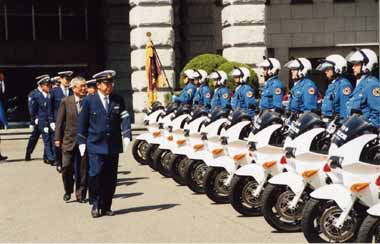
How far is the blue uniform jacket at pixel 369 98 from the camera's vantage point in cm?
852

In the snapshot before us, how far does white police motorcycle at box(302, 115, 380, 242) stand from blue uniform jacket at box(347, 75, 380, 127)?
37.7 inches

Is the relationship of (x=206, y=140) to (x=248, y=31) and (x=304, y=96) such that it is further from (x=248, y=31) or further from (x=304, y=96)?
(x=248, y=31)

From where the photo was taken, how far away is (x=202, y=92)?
15.1 m

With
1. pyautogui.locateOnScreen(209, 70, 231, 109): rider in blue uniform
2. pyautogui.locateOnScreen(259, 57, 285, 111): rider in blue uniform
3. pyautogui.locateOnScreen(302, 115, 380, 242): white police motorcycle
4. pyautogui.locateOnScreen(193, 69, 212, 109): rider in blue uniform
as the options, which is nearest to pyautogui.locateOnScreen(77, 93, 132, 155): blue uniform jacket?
pyautogui.locateOnScreen(259, 57, 285, 111): rider in blue uniform

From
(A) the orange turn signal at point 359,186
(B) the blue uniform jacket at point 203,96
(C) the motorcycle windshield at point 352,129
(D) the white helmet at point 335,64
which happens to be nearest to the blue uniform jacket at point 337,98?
(D) the white helmet at point 335,64

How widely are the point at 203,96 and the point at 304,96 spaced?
3830 millimetres

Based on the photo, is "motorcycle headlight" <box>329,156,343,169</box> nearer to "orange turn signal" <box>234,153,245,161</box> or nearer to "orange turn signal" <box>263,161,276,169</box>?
"orange turn signal" <box>263,161,276,169</box>

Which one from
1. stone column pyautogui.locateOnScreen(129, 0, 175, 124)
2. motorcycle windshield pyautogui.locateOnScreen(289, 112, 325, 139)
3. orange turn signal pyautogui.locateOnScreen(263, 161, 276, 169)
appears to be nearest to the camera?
motorcycle windshield pyautogui.locateOnScreen(289, 112, 325, 139)

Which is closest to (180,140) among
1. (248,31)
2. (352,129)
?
(352,129)

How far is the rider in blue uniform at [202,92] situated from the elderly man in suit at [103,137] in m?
4.38

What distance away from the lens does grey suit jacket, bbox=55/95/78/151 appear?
1171 cm

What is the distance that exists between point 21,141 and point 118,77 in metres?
5.67

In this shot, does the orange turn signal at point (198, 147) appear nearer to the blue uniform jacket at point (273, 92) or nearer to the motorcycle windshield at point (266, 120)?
the motorcycle windshield at point (266, 120)

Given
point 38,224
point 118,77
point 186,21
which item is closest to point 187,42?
point 186,21
